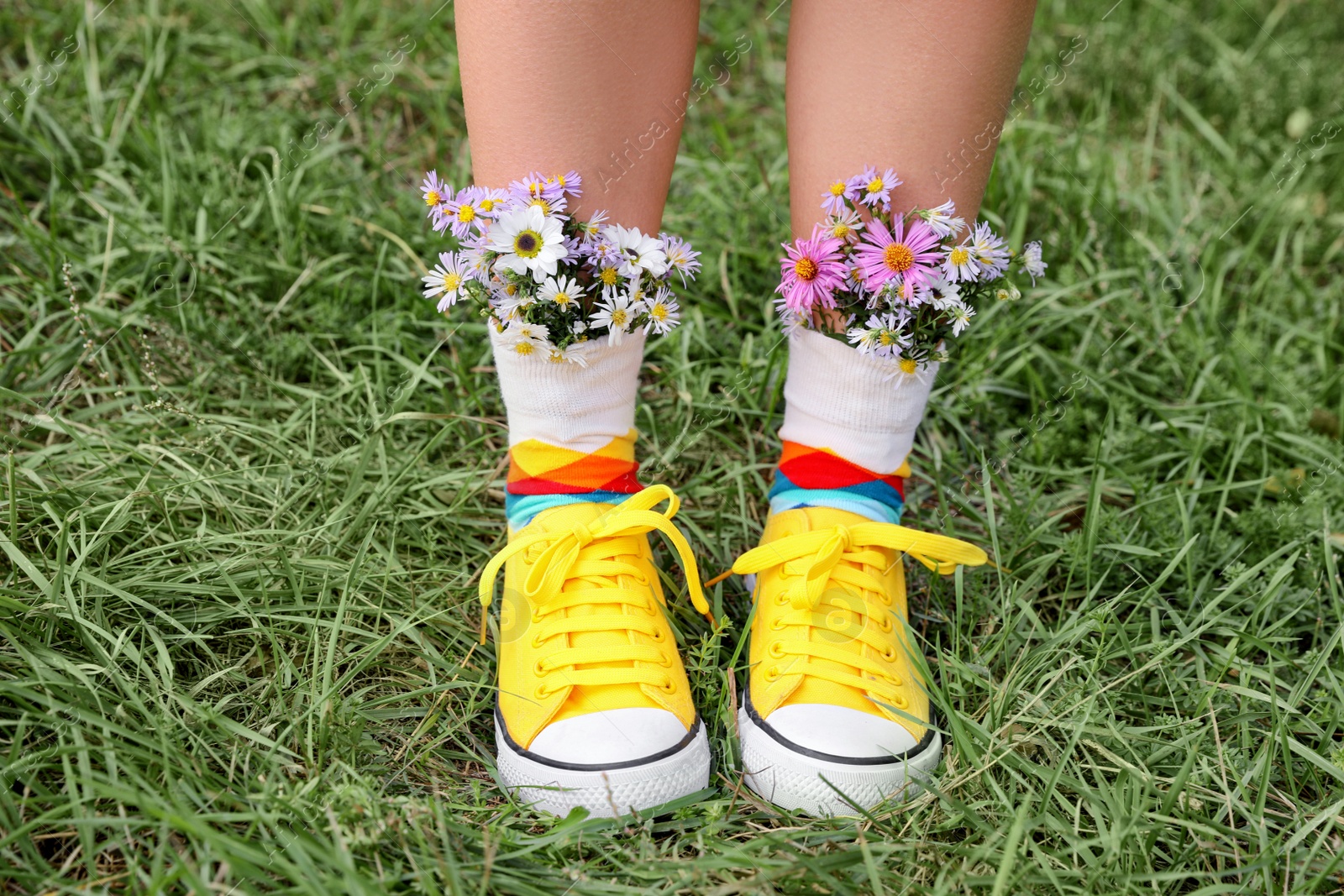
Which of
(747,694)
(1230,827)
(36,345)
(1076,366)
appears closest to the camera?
(1230,827)

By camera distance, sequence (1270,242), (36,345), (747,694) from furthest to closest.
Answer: (1270,242) < (36,345) < (747,694)

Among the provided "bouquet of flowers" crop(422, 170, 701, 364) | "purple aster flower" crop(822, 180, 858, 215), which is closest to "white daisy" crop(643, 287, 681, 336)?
"bouquet of flowers" crop(422, 170, 701, 364)

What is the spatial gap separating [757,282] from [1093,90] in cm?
101

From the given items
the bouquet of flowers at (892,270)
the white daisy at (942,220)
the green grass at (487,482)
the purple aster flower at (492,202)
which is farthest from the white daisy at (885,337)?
the purple aster flower at (492,202)

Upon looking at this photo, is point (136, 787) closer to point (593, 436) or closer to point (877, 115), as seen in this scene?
point (593, 436)

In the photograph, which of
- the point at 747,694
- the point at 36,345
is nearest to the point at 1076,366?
the point at 747,694

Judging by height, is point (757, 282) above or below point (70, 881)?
above

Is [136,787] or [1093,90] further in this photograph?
[1093,90]

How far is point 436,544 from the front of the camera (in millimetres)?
1344

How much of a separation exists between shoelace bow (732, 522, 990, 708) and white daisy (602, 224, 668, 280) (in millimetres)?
361

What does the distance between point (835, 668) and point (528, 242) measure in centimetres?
58

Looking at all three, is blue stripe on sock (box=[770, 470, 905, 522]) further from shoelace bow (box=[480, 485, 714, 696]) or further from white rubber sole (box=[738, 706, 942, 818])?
white rubber sole (box=[738, 706, 942, 818])

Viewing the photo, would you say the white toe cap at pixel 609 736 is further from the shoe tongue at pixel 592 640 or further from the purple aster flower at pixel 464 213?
the purple aster flower at pixel 464 213

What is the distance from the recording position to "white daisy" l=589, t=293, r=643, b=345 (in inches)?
43.8
